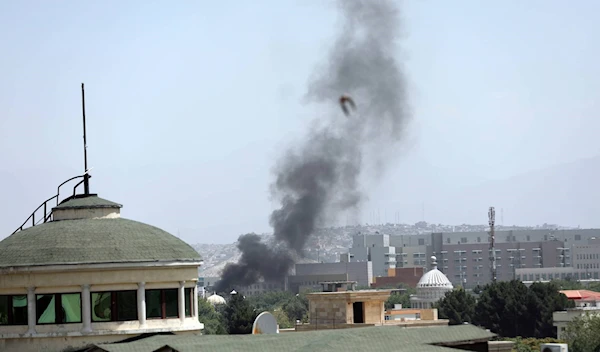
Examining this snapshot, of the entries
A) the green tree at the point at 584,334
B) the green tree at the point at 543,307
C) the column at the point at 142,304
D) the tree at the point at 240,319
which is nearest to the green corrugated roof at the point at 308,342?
the column at the point at 142,304

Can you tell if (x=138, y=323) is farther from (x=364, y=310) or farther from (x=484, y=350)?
(x=364, y=310)

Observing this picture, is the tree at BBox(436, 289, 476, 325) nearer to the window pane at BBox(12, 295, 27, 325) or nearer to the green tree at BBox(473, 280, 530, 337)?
the green tree at BBox(473, 280, 530, 337)

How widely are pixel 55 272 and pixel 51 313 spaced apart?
1.66 meters

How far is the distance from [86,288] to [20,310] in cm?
279

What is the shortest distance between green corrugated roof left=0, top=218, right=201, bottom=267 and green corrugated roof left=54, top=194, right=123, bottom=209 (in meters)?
0.70

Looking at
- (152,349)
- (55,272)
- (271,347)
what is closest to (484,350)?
(271,347)

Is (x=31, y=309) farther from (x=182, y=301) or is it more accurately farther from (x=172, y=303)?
(x=182, y=301)

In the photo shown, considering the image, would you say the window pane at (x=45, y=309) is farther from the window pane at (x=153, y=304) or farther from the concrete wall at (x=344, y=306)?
the concrete wall at (x=344, y=306)

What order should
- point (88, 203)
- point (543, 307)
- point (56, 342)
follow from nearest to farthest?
point (56, 342)
point (88, 203)
point (543, 307)

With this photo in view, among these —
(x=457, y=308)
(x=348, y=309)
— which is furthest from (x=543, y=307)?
(x=348, y=309)

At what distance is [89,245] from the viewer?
50.6 meters

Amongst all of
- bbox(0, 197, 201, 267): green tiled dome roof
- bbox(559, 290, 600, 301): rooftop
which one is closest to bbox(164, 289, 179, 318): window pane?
bbox(0, 197, 201, 267): green tiled dome roof

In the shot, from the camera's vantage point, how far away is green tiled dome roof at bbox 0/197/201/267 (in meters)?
50.0

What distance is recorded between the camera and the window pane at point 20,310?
5028 cm
